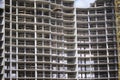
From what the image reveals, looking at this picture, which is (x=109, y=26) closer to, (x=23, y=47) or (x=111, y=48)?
(x=111, y=48)

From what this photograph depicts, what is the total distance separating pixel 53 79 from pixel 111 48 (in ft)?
75.7

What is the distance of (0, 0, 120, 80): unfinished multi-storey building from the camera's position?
371 ft

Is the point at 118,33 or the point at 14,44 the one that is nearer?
the point at 14,44

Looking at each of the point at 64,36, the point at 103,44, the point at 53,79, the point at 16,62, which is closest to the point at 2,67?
the point at 16,62

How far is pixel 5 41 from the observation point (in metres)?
112

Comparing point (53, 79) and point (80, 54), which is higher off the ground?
point (80, 54)

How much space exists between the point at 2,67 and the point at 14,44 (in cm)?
930

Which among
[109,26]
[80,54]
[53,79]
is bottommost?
[53,79]

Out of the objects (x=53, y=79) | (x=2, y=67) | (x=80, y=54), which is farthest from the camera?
(x=80, y=54)

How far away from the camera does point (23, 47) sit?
378 ft

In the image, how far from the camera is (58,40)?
12050cm

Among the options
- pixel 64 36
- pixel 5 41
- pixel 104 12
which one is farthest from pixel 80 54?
pixel 5 41

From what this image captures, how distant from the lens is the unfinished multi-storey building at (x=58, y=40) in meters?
113

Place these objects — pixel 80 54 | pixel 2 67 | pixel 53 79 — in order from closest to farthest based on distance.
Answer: pixel 2 67, pixel 53 79, pixel 80 54
